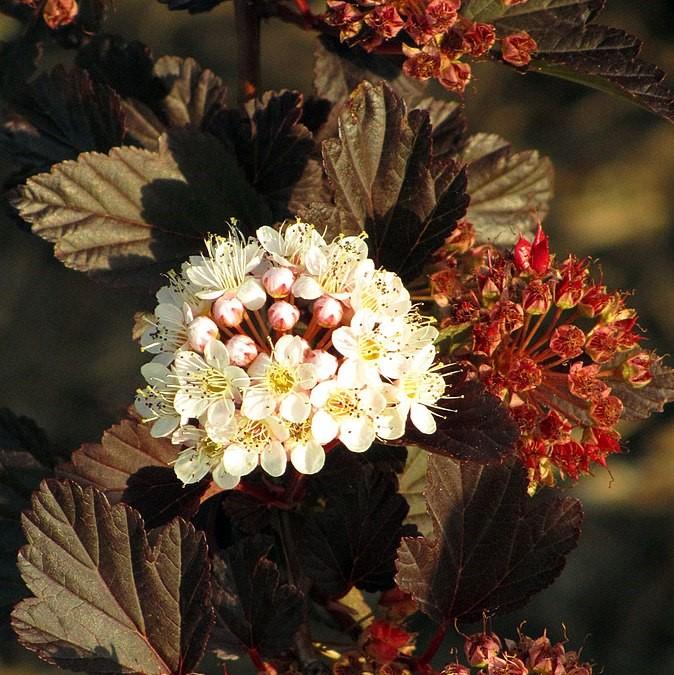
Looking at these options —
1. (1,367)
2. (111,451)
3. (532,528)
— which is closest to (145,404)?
(111,451)

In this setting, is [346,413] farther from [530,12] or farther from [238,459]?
[530,12]

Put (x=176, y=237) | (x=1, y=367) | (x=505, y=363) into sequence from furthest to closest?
(x=1, y=367) < (x=176, y=237) < (x=505, y=363)

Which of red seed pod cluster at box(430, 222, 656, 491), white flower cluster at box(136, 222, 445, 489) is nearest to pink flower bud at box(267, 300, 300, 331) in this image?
white flower cluster at box(136, 222, 445, 489)

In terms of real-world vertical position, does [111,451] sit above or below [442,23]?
below

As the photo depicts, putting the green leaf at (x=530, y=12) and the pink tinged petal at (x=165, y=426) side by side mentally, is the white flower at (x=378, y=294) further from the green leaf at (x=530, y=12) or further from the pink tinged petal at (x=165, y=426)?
the green leaf at (x=530, y=12)

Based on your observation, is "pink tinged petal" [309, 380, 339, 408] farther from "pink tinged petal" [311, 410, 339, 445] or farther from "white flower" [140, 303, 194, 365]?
"white flower" [140, 303, 194, 365]

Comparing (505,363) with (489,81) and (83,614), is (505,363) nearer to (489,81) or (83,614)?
(83,614)
